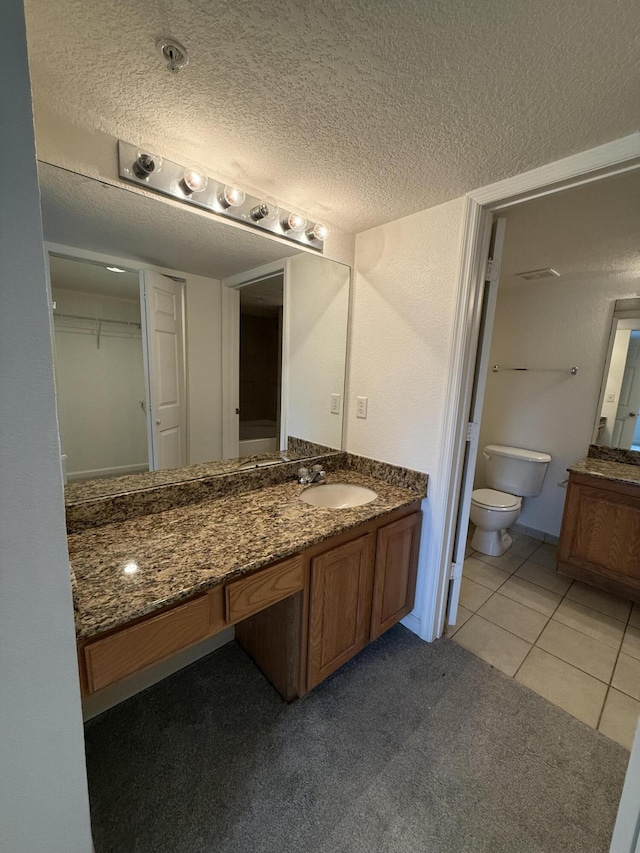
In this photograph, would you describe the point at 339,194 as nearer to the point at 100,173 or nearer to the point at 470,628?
the point at 100,173

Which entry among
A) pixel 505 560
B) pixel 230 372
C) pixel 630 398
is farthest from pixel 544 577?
pixel 230 372

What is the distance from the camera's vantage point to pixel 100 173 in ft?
3.70

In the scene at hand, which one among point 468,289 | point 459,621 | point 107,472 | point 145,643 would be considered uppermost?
point 468,289

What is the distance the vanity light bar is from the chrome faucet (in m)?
1.15

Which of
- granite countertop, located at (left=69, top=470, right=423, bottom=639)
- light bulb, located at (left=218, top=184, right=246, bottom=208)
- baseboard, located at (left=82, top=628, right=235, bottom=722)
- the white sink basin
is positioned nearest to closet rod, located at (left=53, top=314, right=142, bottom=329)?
light bulb, located at (left=218, top=184, right=246, bottom=208)

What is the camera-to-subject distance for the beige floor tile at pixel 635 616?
1.98 metres

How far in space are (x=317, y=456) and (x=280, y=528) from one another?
73 cm

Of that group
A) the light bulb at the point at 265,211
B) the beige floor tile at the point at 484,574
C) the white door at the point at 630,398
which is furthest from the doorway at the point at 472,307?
the white door at the point at 630,398

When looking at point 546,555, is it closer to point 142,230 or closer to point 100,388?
point 100,388

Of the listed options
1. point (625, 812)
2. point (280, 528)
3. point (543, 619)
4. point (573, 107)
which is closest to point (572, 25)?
point (573, 107)

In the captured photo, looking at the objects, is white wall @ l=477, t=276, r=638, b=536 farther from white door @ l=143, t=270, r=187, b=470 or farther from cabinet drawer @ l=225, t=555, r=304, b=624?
white door @ l=143, t=270, r=187, b=470

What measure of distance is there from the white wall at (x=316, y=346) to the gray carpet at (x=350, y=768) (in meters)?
1.26

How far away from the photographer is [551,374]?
281 cm

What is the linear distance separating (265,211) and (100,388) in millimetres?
1011
